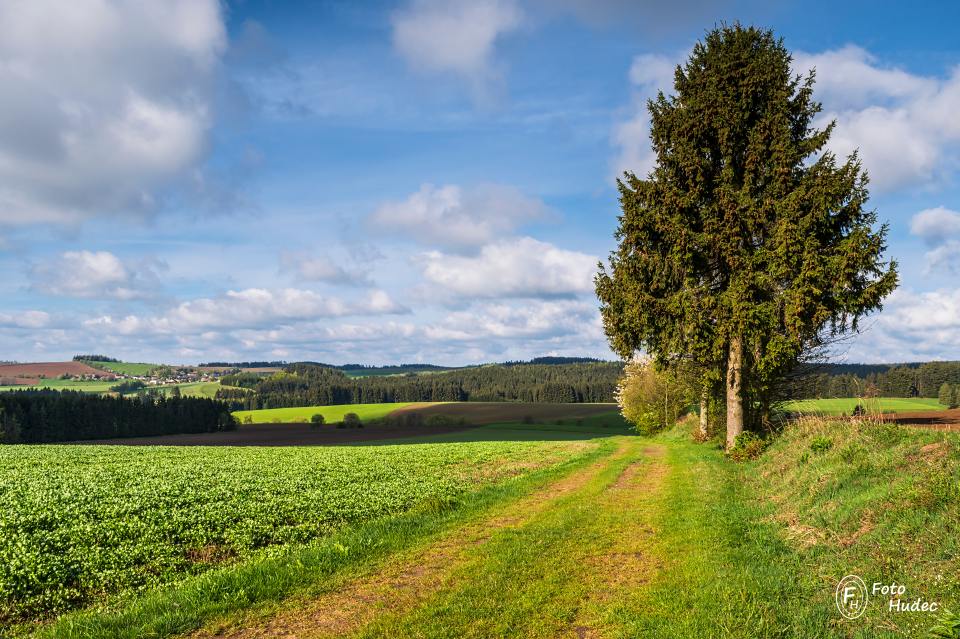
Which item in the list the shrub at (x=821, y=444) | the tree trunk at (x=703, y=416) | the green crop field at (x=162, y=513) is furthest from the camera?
the tree trunk at (x=703, y=416)

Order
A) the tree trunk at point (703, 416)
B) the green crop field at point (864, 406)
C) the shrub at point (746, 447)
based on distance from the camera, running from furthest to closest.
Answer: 1. the tree trunk at point (703, 416)
2. the shrub at point (746, 447)
3. the green crop field at point (864, 406)

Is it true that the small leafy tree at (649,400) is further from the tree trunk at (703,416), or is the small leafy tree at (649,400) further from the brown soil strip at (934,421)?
the brown soil strip at (934,421)

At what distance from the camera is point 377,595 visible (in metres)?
7.71

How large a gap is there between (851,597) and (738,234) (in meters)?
17.5

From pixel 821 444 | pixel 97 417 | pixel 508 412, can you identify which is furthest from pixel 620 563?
pixel 97 417

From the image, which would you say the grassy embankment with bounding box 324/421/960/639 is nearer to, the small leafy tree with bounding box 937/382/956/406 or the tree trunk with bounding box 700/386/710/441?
the tree trunk with bounding box 700/386/710/441

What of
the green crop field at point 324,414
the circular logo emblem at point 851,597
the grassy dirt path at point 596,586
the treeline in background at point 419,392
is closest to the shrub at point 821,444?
the grassy dirt path at point 596,586

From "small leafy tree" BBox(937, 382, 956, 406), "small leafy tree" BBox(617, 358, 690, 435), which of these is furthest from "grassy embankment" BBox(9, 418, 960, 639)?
"small leafy tree" BBox(937, 382, 956, 406)

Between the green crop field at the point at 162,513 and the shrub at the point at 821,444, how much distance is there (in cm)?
1070

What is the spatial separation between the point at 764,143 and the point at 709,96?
318 centimetres

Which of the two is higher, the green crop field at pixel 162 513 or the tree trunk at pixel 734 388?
the tree trunk at pixel 734 388

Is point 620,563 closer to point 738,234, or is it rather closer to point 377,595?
point 377,595

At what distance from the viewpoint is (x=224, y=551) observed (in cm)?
1088

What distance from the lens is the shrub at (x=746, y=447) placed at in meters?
20.6
